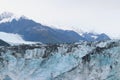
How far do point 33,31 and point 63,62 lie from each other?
7766 cm

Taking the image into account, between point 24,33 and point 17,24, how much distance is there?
14.0m

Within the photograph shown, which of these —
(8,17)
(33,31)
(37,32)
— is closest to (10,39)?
(37,32)

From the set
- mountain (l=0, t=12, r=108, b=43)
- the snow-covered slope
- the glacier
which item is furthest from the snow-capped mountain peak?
the glacier

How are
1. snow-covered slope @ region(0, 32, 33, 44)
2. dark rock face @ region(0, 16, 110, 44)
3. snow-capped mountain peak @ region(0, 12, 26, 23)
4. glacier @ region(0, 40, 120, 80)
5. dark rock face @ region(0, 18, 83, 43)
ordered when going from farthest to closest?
snow-capped mountain peak @ region(0, 12, 26, 23)
dark rock face @ region(0, 16, 110, 44)
dark rock face @ region(0, 18, 83, 43)
snow-covered slope @ region(0, 32, 33, 44)
glacier @ region(0, 40, 120, 80)

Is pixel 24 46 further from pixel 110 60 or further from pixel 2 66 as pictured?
pixel 110 60

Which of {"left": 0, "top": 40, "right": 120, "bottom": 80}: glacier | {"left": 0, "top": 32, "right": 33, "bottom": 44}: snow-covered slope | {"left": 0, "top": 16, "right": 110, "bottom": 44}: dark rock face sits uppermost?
{"left": 0, "top": 16, "right": 110, "bottom": 44}: dark rock face

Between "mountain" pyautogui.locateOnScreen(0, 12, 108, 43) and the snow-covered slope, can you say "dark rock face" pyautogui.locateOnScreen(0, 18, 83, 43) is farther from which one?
the snow-covered slope

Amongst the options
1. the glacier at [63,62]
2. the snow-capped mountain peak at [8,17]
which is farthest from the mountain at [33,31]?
the glacier at [63,62]

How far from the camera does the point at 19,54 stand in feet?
208

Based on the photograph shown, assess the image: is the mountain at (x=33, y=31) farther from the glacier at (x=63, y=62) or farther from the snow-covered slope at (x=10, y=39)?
the glacier at (x=63, y=62)

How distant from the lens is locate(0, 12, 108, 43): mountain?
132712 mm

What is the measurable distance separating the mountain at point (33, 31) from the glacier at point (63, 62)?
62.0 meters

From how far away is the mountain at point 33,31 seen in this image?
13271 cm

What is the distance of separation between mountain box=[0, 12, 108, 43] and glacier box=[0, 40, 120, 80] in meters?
62.0
